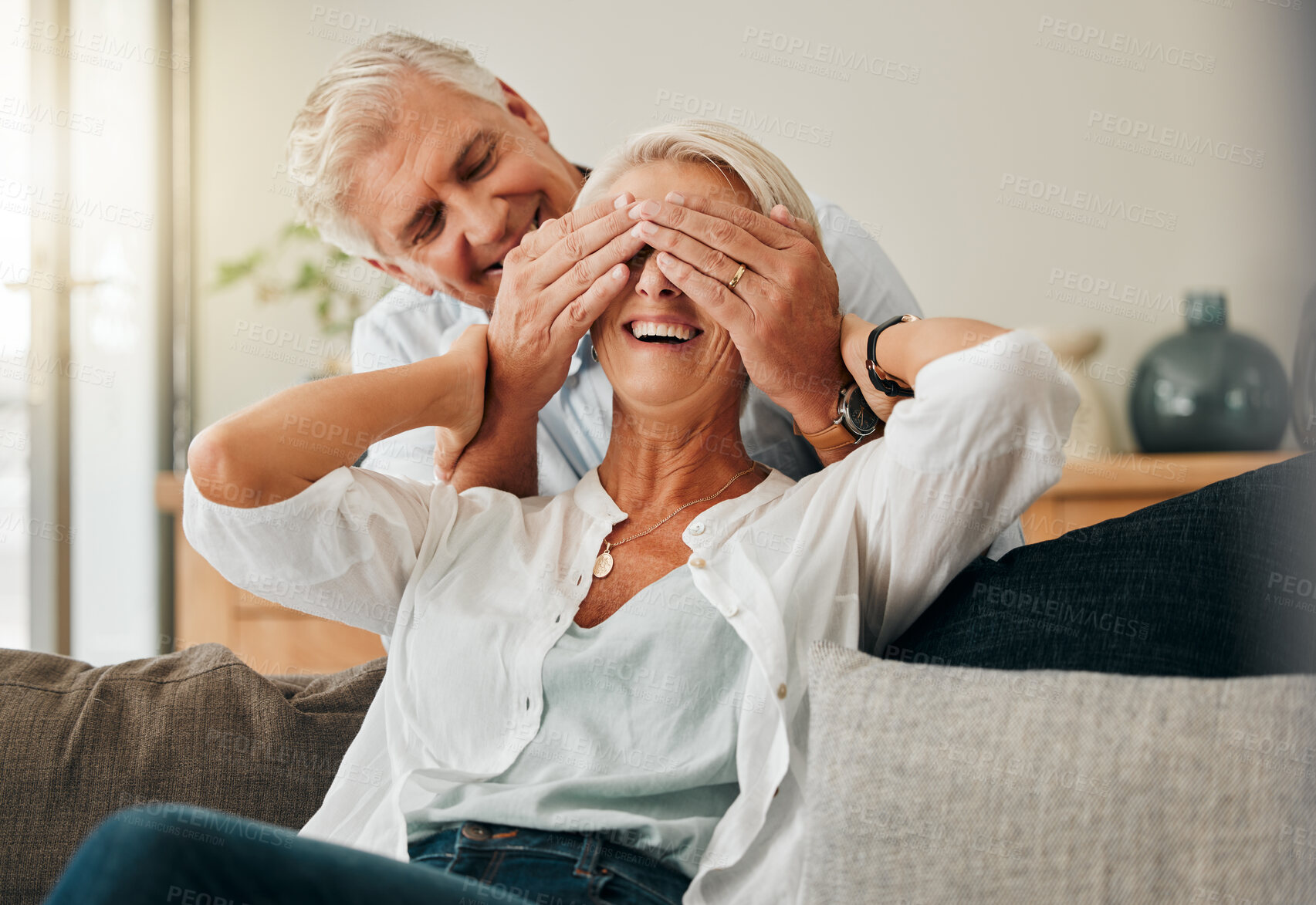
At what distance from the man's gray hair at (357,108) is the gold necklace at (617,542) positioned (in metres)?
0.80

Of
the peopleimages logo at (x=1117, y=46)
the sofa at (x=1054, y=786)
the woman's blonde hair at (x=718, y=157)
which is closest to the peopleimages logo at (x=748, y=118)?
the peopleimages logo at (x=1117, y=46)

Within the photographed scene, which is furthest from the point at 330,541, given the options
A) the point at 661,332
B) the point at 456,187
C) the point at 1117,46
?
the point at 1117,46

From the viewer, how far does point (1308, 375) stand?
1646mm

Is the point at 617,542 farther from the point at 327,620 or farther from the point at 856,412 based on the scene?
the point at 327,620

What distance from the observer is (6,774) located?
4.11 feet

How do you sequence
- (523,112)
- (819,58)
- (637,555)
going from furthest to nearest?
(819,58)
(523,112)
(637,555)

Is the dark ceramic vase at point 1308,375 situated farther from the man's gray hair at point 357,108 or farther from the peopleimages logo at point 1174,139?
the man's gray hair at point 357,108

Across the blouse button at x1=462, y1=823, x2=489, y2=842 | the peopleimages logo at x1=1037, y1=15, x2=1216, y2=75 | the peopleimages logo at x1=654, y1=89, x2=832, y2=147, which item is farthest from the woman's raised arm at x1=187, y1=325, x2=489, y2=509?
the peopleimages logo at x1=1037, y1=15, x2=1216, y2=75

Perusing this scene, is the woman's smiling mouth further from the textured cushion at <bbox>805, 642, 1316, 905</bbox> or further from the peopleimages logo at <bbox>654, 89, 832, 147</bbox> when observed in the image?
the peopleimages logo at <bbox>654, 89, 832, 147</bbox>

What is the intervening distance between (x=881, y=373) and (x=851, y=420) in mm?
128

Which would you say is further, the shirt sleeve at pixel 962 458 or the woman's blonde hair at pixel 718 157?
the woman's blonde hair at pixel 718 157

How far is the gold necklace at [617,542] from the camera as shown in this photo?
1271mm

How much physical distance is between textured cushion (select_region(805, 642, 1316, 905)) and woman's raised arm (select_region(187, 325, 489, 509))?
663 mm

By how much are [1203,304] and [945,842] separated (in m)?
2.12
